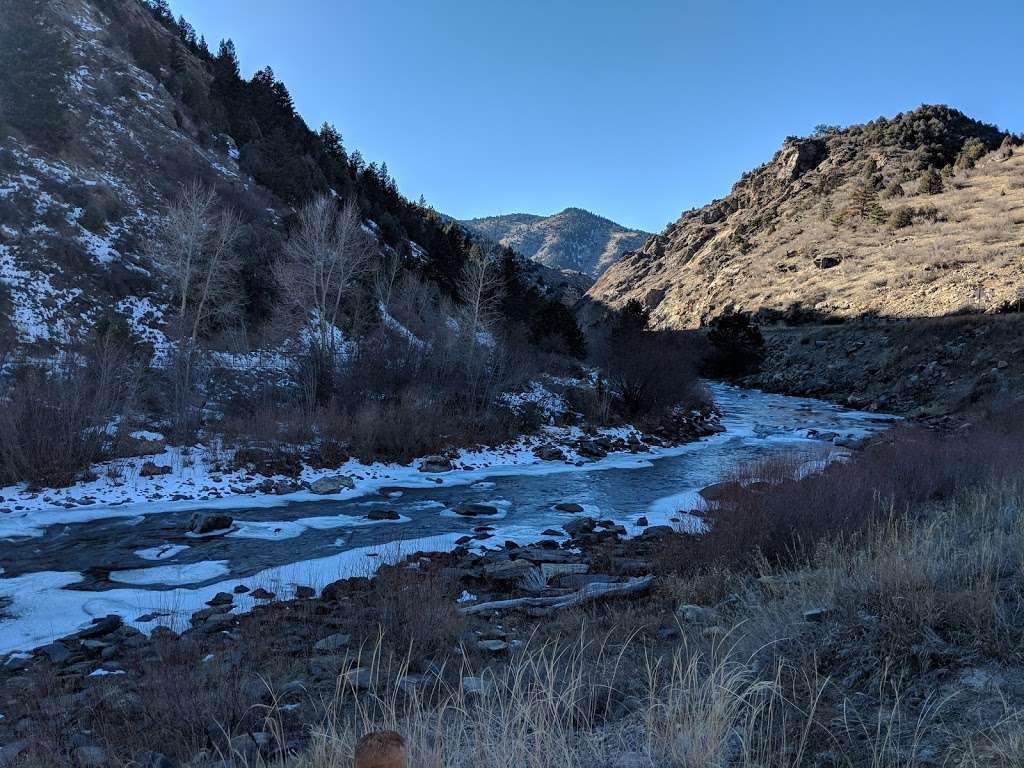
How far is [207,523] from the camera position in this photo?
1295 centimetres

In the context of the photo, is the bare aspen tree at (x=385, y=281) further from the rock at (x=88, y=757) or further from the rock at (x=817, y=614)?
the rock at (x=817, y=614)

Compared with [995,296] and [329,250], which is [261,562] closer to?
[329,250]

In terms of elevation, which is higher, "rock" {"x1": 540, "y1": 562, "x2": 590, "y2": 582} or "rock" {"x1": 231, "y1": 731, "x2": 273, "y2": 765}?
"rock" {"x1": 231, "y1": 731, "x2": 273, "y2": 765}

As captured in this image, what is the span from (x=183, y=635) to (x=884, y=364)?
3656cm

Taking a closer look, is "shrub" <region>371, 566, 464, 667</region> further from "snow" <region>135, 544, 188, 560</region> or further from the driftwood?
"snow" <region>135, 544, 188, 560</region>

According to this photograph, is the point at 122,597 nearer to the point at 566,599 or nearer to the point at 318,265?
the point at 566,599

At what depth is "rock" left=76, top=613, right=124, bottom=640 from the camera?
7.74 m

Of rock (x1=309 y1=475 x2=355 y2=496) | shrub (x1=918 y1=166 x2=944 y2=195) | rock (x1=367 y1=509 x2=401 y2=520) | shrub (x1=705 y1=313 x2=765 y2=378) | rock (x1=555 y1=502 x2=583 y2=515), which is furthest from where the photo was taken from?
shrub (x1=918 y1=166 x2=944 y2=195)

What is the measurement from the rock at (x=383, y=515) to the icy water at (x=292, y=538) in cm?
20

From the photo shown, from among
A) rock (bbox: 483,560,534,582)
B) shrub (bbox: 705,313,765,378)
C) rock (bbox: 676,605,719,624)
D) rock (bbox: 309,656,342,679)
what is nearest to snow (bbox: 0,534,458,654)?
rock (bbox: 483,560,534,582)

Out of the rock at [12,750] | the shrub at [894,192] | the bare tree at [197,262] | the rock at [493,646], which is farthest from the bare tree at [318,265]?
the shrub at [894,192]

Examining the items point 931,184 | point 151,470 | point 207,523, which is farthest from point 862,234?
point 207,523

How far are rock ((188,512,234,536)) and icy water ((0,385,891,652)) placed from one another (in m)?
0.29

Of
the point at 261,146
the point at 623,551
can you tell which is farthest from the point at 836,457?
the point at 261,146
